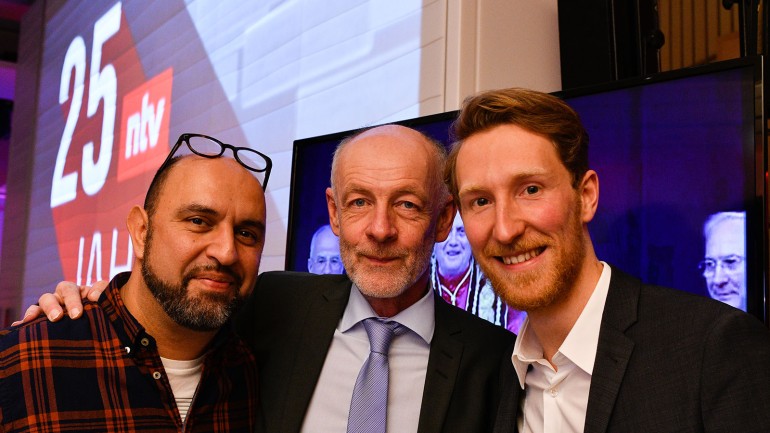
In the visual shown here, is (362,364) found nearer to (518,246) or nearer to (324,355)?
(324,355)

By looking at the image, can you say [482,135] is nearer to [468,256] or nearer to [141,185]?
[468,256]

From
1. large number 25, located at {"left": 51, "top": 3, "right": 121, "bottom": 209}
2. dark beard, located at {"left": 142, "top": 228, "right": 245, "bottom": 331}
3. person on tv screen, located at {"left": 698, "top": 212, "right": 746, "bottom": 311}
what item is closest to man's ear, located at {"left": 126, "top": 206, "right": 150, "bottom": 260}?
dark beard, located at {"left": 142, "top": 228, "right": 245, "bottom": 331}

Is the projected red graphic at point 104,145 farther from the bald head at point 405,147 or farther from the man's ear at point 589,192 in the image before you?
the man's ear at point 589,192

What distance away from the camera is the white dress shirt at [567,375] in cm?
140

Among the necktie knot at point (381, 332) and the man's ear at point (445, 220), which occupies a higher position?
the man's ear at point (445, 220)

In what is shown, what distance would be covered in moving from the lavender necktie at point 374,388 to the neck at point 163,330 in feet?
1.29

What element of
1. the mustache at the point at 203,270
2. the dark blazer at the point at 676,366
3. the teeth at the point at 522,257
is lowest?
the dark blazer at the point at 676,366

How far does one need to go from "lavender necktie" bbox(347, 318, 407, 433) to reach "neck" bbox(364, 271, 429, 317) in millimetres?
66

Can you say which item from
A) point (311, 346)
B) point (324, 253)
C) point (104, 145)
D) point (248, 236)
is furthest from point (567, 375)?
point (104, 145)

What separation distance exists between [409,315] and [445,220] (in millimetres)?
309

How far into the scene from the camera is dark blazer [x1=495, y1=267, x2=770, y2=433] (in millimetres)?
1171

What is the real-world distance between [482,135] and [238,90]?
2539 mm

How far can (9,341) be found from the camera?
1.58 metres

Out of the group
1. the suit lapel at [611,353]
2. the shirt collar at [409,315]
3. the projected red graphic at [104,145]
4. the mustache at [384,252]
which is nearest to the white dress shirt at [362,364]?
the shirt collar at [409,315]
